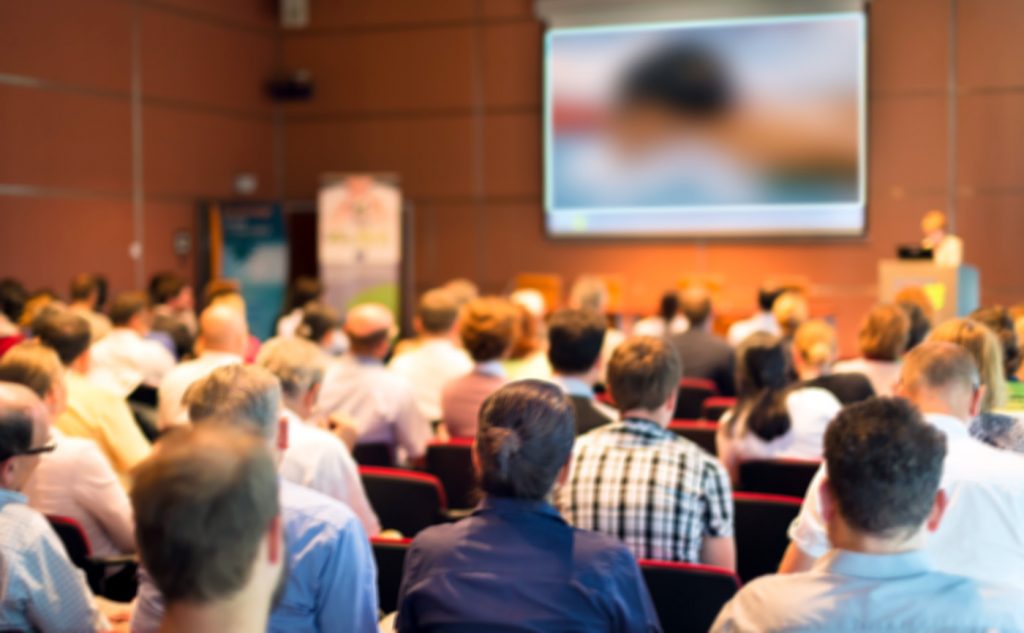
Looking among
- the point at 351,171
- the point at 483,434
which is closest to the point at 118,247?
the point at 351,171

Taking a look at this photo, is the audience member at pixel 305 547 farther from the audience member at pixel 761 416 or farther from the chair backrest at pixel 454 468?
the audience member at pixel 761 416

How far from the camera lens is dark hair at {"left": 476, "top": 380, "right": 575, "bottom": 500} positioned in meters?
2.28

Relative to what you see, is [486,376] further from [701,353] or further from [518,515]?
[518,515]

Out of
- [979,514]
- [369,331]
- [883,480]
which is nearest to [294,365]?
[369,331]

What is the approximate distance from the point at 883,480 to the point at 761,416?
252cm

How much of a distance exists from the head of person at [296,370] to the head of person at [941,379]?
1689 mm

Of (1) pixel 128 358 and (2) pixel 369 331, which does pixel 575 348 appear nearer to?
(2) pixel 369 331

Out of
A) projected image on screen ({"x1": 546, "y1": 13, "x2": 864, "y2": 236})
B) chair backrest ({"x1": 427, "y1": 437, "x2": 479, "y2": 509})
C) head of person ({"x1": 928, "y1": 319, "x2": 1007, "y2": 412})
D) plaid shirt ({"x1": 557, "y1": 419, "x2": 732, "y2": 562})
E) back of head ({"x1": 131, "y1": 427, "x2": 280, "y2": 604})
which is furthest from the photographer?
projected image on screen ({"x1": 546, "y1": 13, "x2": 864, "y2": 236})

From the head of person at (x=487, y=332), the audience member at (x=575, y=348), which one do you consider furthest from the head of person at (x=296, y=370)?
the head of person at (x=487, y=332)

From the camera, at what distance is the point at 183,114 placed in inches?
456

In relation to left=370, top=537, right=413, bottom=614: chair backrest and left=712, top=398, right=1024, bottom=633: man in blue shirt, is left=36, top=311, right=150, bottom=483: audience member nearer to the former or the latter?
left=370, top=537, right=413, bottom=614: chair backrest

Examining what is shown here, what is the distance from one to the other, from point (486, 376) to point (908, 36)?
23.4 feet

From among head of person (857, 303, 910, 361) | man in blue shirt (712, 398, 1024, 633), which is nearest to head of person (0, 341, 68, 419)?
man in blue shirt (712, 398, 1024, 633)

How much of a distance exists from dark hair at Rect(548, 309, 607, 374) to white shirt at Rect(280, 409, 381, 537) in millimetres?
1042
